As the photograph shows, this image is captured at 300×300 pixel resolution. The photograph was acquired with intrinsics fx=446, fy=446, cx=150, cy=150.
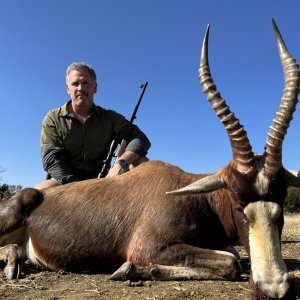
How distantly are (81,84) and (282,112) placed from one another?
4357mm

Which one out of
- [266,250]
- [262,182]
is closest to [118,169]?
[262,182]

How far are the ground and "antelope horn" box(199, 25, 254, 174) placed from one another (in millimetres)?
1103

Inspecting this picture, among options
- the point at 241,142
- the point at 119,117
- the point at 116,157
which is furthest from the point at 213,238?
the point at 119,117

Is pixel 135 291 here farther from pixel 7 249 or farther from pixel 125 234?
pixel 7 249

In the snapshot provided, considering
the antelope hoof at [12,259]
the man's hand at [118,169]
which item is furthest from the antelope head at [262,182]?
the man's hand at [118,169]

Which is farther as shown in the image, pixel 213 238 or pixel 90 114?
pixel 90 114

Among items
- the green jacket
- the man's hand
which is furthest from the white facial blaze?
the green jacket

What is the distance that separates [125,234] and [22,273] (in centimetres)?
133

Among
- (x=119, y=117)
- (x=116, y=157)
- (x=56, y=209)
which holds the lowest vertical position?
(x=56, y=209)

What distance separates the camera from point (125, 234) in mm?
5113

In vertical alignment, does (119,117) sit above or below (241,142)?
above

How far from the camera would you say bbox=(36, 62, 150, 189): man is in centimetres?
748

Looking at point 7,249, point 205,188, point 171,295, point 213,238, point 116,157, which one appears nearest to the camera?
point 171,295

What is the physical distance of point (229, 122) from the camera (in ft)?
14.6
